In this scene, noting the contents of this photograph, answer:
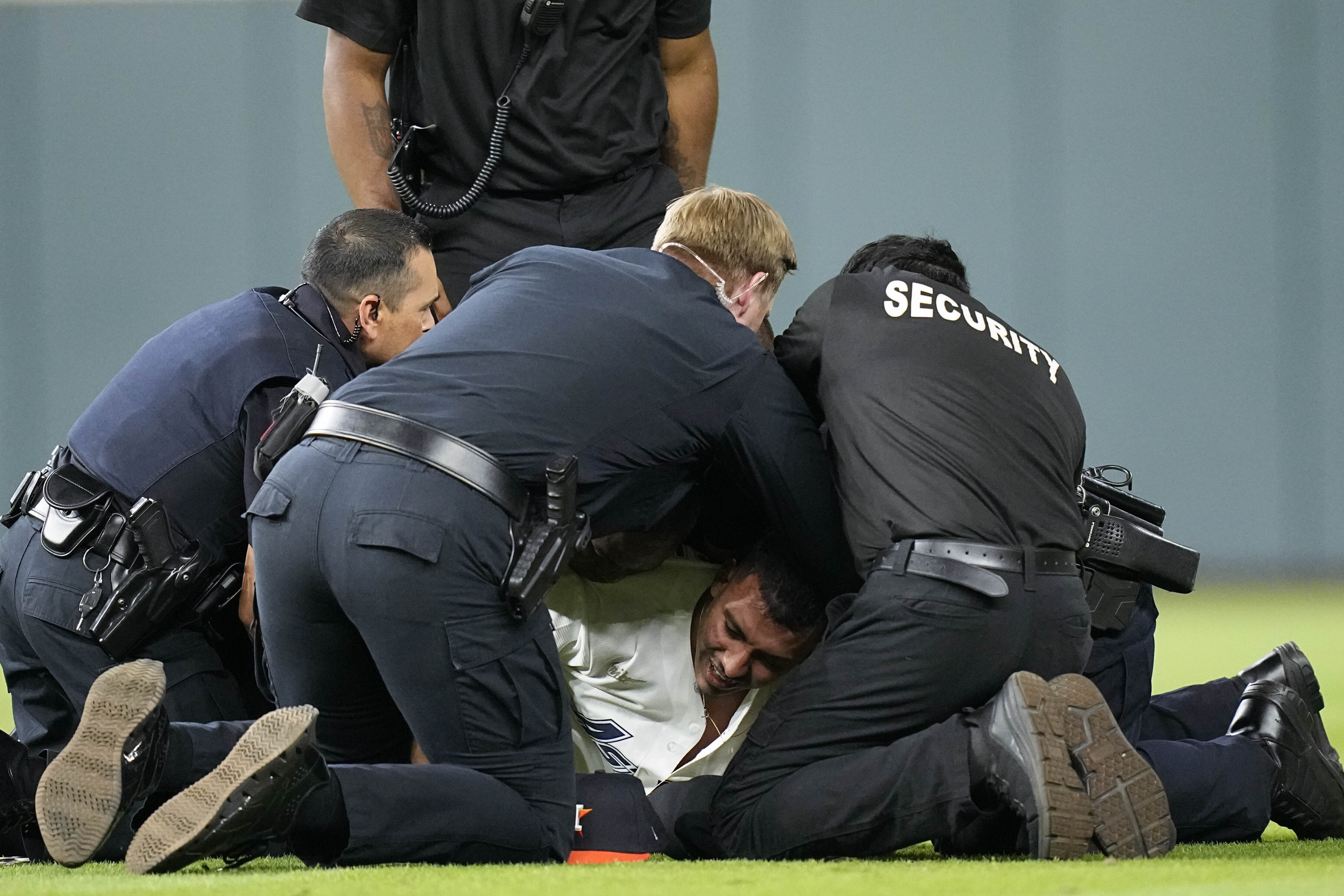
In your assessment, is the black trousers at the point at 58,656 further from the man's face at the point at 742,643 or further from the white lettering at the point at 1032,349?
the white lettering at the point at 1032,349

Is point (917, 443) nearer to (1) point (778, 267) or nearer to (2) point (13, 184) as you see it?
(1) point (778, 267)

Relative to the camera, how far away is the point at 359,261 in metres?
2.71

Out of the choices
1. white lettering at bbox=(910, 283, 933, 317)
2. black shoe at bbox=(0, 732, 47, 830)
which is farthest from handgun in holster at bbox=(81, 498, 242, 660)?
white lettering at bbox=(910, 283, 933, 317)

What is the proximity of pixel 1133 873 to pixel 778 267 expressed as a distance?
1197mm

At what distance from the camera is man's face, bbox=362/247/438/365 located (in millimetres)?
2742

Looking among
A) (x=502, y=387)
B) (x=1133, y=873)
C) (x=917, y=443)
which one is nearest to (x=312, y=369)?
(x=502, y=387)

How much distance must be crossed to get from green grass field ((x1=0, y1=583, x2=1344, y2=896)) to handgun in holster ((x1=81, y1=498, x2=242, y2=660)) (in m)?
0.41

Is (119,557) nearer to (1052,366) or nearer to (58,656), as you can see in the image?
(58,656)

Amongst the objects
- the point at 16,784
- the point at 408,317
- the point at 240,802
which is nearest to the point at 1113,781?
the point at 240,802

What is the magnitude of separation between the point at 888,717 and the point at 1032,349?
0.69 meters

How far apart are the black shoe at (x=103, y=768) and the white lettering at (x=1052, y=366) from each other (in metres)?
1.49

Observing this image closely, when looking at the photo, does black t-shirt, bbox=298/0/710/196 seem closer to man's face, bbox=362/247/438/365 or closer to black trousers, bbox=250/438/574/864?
man's face, bbox=362/247/438/365

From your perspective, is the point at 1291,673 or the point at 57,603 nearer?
the point at 57,603

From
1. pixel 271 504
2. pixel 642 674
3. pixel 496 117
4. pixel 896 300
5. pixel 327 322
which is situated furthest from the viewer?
pixel 496 117
